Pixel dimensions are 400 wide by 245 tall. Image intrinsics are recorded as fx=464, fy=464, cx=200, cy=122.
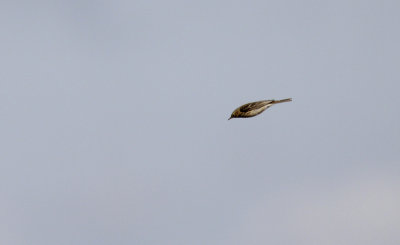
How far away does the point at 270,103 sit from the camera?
49.8m

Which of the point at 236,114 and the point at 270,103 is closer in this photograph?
the point at 270,103

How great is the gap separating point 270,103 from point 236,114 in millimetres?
4971

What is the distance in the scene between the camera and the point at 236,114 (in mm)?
53312
